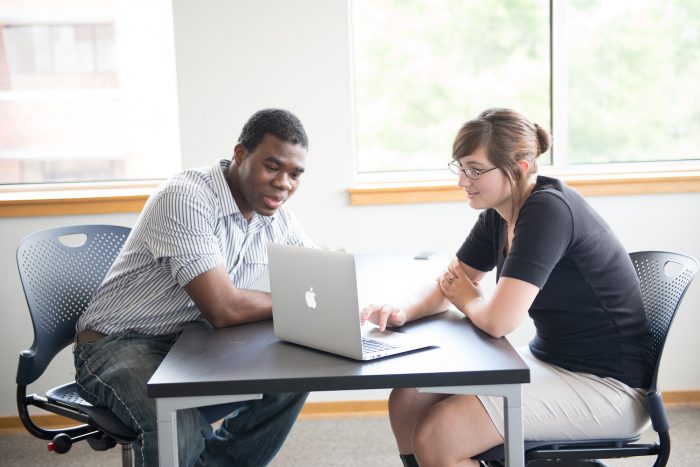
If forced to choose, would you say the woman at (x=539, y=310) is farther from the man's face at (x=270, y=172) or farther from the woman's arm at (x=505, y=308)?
the man's face at (x=270, y=172)

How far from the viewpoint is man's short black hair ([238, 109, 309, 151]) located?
7.72 feet

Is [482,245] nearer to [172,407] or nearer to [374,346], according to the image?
[374,346]

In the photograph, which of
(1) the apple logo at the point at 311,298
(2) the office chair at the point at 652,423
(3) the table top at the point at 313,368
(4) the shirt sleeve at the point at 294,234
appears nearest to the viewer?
(3) the table top at the point at 313,368

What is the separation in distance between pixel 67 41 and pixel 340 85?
3.89ft

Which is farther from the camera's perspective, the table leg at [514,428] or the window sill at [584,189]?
the window sill at [584,189]

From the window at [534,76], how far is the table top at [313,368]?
1914 millimetres

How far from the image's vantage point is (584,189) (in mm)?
3527

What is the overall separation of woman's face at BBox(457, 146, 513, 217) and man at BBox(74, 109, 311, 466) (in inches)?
19.8

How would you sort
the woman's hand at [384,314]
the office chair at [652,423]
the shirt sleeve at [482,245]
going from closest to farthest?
the office chair at [652,423] → the woman's hand at [384,314] → the shirt sleeve at [482,245]


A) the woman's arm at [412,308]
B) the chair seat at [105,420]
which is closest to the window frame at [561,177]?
the woman's arm at [412,308]

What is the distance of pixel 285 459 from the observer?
3182mm

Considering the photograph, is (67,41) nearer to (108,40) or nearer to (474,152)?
(108,40)

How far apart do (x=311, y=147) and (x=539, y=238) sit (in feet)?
5.57

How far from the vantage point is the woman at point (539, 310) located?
193 centimetres
